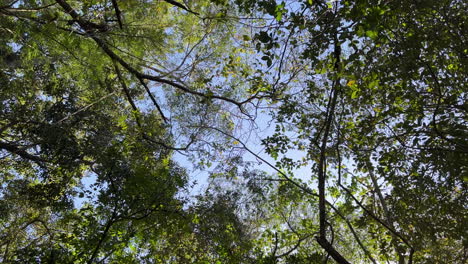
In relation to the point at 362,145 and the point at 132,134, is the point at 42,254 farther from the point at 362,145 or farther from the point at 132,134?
the point at 362,145

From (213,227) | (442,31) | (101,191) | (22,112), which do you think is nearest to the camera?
(442,31)

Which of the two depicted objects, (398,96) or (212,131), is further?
(212,131)

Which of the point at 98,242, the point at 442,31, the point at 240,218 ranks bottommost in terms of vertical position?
the point at 98,242

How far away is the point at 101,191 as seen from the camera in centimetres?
483

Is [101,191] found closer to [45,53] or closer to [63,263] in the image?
[63,263]

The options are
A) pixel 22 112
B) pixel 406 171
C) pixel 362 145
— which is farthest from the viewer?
pixel 22 112

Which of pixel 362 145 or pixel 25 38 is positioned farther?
pixel 25 38

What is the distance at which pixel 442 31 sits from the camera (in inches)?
→ 136

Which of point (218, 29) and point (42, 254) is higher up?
point (218, 29)

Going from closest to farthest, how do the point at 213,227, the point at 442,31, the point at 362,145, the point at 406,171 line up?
the point at 442,31, the point at 406,171, the point at 362,145, the point at 213,227

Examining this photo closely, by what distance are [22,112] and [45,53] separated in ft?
4.12

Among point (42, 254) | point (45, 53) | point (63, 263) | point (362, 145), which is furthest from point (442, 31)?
point (45, 53)

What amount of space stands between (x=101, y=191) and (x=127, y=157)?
41.8 inches

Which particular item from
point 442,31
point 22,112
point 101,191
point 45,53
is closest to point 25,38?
point 45,53
